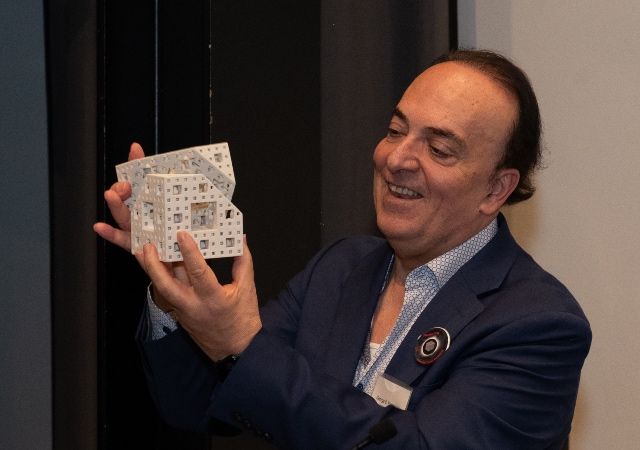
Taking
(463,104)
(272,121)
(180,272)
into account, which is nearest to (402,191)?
(463,104)

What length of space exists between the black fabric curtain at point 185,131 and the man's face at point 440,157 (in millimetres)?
666

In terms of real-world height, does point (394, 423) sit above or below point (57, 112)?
below

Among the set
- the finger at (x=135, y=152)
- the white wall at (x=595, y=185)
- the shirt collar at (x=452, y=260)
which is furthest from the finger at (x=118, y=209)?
the white wall at (x=595, y=185)

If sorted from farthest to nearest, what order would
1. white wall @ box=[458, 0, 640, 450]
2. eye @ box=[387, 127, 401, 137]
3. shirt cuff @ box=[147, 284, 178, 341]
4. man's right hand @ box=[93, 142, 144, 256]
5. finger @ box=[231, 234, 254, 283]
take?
white wall @ box=[458, 0, 640, 450]
eye @ box=[387, 127, 401, 137]
shirt cuff @ box=[147, 284, 178, 341]
man's right hand @ box=[93, 142, 144, 256]
finger @ box=[231, 234, 254, 283]

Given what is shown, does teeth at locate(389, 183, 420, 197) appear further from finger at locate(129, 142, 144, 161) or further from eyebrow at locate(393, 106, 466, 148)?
finger at locate(129, 142, 144, 161)

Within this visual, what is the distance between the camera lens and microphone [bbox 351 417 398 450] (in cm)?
175

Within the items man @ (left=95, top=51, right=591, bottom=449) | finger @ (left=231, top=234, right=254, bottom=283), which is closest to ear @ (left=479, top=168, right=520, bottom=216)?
man @ (left=95, top=51, right=591, bottom=449)

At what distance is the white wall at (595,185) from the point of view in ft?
8.89

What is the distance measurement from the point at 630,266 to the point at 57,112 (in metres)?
1.68

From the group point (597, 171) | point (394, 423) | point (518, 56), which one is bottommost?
point (394, 423)

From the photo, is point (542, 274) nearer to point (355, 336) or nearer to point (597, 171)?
point (355, 336)

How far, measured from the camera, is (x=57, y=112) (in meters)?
2.90

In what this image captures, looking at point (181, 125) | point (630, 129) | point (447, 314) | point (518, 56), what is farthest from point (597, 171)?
point (181, 125)

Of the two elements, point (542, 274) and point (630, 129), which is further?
point (630, 129)
